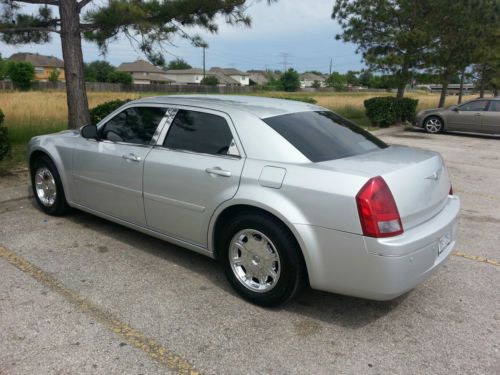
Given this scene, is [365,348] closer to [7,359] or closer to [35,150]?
[7,359]

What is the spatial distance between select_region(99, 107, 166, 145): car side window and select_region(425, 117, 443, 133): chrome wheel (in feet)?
48.2

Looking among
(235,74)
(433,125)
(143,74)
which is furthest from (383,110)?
(235,74)

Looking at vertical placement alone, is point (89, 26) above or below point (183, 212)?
above

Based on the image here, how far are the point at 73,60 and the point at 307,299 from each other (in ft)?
24.3

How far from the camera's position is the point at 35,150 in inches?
214

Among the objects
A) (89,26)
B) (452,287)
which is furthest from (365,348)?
(89,26)

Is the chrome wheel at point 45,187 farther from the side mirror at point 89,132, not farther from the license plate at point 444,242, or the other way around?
the license plate at point 444,242

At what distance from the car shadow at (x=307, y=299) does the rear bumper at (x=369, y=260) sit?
1.11 feet

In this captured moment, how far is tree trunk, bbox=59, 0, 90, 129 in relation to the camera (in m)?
8.69

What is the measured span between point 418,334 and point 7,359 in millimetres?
2693

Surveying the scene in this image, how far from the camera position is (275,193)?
326 centimetres

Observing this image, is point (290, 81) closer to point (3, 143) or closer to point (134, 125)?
point (3, 143)

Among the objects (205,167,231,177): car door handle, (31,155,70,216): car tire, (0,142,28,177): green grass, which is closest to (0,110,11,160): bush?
(0,142,28,177): green grass

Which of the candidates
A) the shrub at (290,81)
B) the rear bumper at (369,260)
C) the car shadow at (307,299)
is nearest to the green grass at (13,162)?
the car shadow at (307,299)
